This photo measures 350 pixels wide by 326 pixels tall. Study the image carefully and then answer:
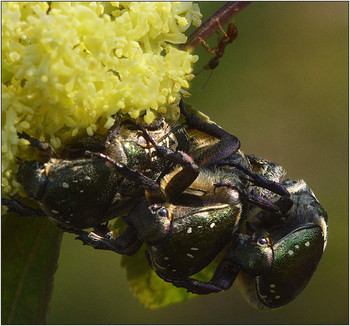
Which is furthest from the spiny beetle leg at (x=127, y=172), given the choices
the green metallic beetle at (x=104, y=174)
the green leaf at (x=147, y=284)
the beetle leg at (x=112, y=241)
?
the green leaf at (x=147, y=284)

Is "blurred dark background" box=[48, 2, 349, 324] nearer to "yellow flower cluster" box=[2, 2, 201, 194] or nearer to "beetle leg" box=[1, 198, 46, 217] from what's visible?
"beetle leg" box=[1, 198, 46, 217]

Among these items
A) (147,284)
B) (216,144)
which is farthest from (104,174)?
(147,284)

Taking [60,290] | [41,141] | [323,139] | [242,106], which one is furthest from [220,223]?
[323,139]

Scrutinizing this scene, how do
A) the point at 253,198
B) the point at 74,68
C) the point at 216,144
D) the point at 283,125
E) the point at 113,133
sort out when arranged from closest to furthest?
the point at 74,68 → the point at 113,133 → the point at 253,198 → the point at 216,144 → the point at 283,125

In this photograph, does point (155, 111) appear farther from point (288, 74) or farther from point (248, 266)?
point (288, 74)

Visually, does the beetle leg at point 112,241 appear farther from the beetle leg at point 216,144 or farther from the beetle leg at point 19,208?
the beetle leg at point 216,144

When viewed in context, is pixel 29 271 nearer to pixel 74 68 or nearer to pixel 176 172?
pixel 176 172

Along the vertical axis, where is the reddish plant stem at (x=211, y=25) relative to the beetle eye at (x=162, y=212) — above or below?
above
